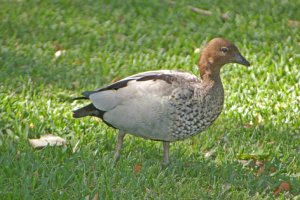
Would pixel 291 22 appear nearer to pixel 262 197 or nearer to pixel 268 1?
pixel 268 1

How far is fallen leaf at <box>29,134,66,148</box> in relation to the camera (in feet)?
20.5

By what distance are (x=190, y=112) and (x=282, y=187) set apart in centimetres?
90

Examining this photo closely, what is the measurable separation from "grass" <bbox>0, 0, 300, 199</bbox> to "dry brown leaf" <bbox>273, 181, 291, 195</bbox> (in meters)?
0.04

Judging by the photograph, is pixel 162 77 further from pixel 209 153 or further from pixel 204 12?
pixel 204 12

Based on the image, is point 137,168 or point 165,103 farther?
point 137,168

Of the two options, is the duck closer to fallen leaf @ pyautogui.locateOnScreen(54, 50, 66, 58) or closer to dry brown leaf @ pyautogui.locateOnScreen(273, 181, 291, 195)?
dry brown leaf @ pyautogui.locateOnScreen(273, 181, 291, 195)

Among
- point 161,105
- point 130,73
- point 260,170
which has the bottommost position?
point 260,170

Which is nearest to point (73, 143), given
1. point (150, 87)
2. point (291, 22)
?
point (150, 87)

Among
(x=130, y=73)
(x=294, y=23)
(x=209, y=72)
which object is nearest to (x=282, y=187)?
(x=209, y=72)

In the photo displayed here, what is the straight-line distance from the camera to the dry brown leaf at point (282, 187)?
19.5 ft

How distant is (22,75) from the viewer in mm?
7891

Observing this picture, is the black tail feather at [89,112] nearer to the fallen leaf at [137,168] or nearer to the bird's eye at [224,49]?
the fallen leaf at [137,168]

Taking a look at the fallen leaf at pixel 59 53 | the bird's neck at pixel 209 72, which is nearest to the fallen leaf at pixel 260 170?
the bird's neck at pixel 209 72

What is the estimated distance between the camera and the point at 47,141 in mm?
6344
